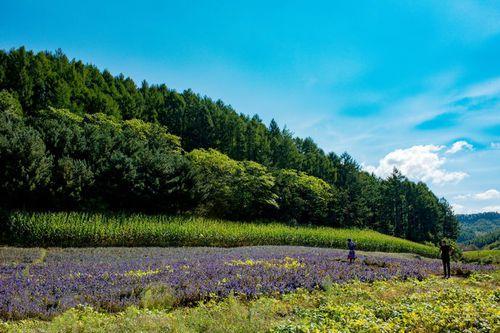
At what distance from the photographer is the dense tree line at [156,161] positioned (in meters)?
24.1

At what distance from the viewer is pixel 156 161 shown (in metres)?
29.3

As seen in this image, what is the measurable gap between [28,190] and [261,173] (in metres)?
22.5

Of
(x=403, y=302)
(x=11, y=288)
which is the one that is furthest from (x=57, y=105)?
(x=403, y=302)

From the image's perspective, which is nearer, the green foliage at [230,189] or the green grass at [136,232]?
the green grass at [136,232]

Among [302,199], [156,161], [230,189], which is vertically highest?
[156,161]

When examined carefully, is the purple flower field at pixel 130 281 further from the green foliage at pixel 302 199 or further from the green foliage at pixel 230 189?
the green foliage at pixel 302 199

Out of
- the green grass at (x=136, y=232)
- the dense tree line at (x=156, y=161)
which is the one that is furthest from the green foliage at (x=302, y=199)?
the green grass at (x=136, y=232)

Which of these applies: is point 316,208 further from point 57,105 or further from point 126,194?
point 57,105

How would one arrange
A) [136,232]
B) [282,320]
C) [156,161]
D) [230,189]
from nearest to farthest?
[282,320]
[136,232]
[156,161]
[230,189]

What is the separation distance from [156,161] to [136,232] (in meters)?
8.58

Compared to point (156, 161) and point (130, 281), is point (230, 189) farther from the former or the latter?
point (130, 281)

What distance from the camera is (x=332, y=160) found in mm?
73875

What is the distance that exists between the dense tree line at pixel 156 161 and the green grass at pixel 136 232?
3.03m

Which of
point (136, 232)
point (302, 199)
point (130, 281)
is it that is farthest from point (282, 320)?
point (302, 199)
